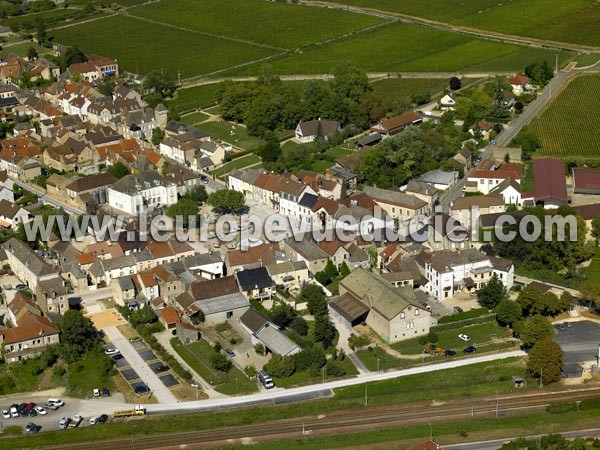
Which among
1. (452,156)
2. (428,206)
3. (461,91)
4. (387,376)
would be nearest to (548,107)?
(461,91)

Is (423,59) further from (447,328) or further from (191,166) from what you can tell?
(447,328)

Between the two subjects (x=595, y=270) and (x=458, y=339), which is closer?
(x=458, y=339)

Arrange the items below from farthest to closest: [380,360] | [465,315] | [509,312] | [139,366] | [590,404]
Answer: [465,315] → [509,312] → [139,366] → [380,360] → [590,404]

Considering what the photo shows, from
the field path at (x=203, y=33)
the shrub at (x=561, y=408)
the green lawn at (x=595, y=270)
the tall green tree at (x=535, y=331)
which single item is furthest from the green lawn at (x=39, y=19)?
the shrub at (x=561, y=408)

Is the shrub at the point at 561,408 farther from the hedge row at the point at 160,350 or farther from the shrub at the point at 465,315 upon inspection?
the hedge row at the point at 160,350

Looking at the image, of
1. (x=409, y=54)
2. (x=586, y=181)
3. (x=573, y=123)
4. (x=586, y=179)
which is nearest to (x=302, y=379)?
(x=586, y=181)

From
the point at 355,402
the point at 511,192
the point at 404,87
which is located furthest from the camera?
the point at 404,87

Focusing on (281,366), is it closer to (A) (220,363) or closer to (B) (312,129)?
(A) (220,363)
